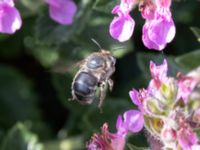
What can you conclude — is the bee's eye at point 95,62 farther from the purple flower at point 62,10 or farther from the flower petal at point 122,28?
the purple flower at point 62,10

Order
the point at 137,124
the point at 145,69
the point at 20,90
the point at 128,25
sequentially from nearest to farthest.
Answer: the point at 137,124, the point at 128,25, the point at 145,69, the point at 20,90

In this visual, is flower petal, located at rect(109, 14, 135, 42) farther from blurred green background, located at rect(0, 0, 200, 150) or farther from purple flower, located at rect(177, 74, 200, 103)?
purple flower, located at rect(177, 74, 200, 103)

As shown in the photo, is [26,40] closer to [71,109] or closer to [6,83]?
[71,109]

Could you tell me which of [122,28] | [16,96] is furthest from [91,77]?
[16,96]

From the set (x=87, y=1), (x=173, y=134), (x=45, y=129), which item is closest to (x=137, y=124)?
(x=173, y=134)

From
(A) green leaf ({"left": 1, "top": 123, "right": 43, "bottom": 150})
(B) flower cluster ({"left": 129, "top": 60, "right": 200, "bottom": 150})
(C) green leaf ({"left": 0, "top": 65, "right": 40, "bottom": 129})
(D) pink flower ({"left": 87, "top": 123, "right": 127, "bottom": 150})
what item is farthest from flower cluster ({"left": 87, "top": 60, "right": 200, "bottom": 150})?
(C) green leaf ({"left": 0, "top": 65, "right": 40, "bottom": 129})

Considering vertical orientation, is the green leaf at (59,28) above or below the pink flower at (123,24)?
below

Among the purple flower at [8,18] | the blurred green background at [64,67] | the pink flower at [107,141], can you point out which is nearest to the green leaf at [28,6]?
the blurred green background at [64,67]
